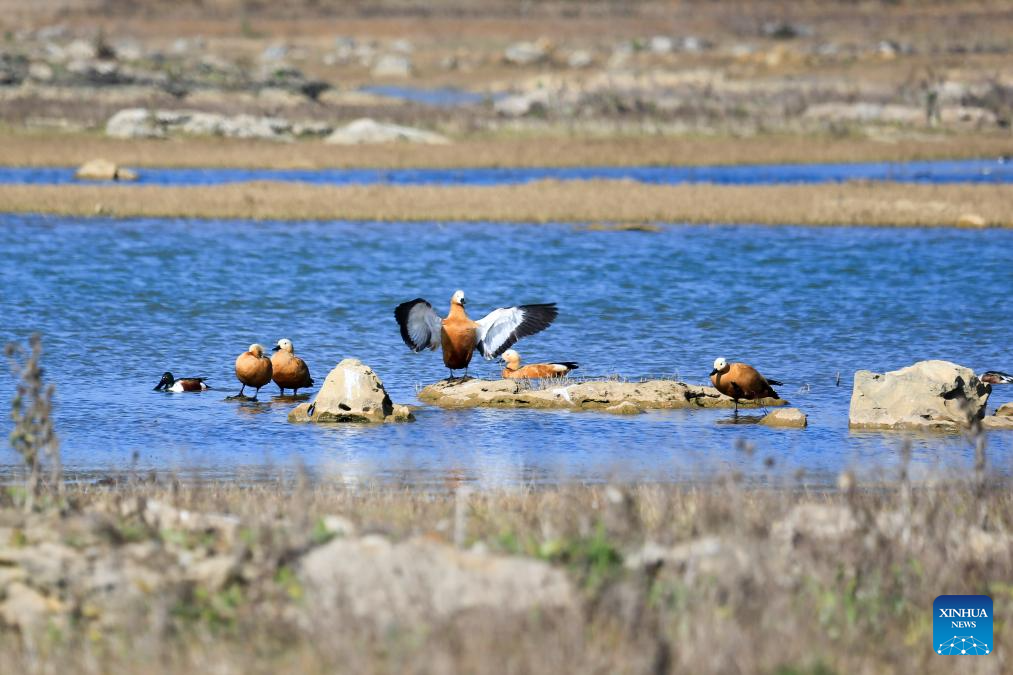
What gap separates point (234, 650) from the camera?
817 centimetres

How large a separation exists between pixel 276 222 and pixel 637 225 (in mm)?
10494

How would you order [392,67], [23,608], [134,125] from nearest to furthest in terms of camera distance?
[23,608]
[134,125]
[392,67]

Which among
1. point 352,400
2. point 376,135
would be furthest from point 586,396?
point 376,135

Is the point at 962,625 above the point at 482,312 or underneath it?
underneath

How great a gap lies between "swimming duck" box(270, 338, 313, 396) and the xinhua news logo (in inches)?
504

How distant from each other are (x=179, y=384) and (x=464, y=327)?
414 cm

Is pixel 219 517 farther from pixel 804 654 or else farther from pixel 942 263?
pixel 942 263

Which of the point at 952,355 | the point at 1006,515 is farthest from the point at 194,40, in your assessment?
the point at 1006,515

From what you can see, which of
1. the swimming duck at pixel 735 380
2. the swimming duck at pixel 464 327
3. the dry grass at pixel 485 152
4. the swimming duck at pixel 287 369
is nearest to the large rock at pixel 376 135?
the dry grass at pixel 485 152

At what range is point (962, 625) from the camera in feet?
29.2

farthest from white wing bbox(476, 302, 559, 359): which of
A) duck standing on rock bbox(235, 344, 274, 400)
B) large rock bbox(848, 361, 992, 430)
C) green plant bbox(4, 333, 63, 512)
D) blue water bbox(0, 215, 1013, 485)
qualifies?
green plant bbox(4, 333, 63, 512)

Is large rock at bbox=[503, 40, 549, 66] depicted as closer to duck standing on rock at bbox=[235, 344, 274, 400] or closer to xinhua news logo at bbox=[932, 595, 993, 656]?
duck standing on rock at bbox=[235, 344, 274, 400]

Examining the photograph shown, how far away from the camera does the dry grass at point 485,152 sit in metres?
56.2

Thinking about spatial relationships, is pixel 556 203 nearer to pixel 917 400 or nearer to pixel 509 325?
pixel 509 325
